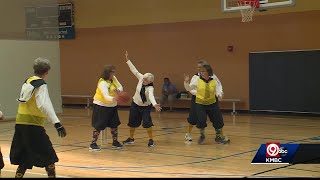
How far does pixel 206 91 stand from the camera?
1081 centimetres

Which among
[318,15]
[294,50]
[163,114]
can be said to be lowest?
[163,114]

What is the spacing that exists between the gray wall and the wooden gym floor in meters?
0.91

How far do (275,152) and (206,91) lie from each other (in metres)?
3.87

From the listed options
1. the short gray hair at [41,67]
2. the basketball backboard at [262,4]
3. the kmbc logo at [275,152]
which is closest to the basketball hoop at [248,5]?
the basketball backboard at [262,4]

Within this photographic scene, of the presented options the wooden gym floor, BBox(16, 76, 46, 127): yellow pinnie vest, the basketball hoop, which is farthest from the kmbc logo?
the basketball hoop

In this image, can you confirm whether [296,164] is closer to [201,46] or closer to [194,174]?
[194,174]

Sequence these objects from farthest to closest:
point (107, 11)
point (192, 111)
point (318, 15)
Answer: point (107, 11) → point (318, 15) → point (192, 111)

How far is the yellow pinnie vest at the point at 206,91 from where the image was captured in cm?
1081

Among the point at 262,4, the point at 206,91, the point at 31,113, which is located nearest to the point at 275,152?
the point at 31,113

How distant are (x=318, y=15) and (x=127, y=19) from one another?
7.82 meters

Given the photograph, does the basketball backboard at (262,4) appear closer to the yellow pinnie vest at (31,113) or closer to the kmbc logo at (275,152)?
the kmbc logo at (275,152)

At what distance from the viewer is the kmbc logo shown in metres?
7.00

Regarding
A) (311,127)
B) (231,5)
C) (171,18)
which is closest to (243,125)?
(311,127)

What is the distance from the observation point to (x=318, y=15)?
1678 centimetres
